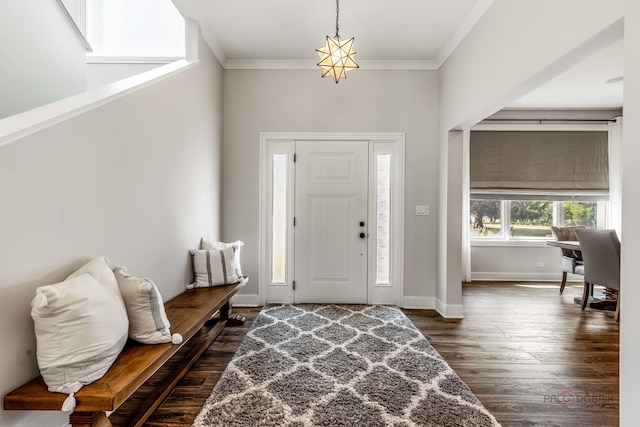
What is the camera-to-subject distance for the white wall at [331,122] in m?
4.04

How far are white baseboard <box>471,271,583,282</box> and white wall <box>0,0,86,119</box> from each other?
609 cm

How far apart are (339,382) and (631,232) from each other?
6.01ft

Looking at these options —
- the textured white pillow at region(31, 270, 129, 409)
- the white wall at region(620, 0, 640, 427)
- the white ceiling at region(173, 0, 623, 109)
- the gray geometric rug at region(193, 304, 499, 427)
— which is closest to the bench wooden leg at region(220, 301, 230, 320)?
the gray geometric rug at region(193, 304, 499, 427)

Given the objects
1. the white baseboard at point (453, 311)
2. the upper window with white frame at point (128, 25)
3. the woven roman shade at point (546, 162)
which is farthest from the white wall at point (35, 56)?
the woven roman shade at point (546, 162)

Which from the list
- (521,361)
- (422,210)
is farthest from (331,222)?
(521,361)

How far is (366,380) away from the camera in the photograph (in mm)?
2297

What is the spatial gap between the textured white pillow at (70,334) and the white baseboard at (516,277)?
568 centimetres

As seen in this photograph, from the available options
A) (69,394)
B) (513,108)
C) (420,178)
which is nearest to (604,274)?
(420,178)

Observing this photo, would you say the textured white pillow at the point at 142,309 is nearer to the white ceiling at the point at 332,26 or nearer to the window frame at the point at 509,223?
the white ceiling at the point at 332,26

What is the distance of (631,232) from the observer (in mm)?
1444

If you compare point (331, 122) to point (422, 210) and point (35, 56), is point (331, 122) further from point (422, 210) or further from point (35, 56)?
point (35, 56)

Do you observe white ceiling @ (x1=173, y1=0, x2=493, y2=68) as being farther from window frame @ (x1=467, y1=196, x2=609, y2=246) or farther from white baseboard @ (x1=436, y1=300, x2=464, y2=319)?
window frame @ (x1=467, y1=196, x2=609, y2=246)

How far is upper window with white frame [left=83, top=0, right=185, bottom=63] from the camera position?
11.6 feet

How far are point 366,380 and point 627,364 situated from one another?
142cm
